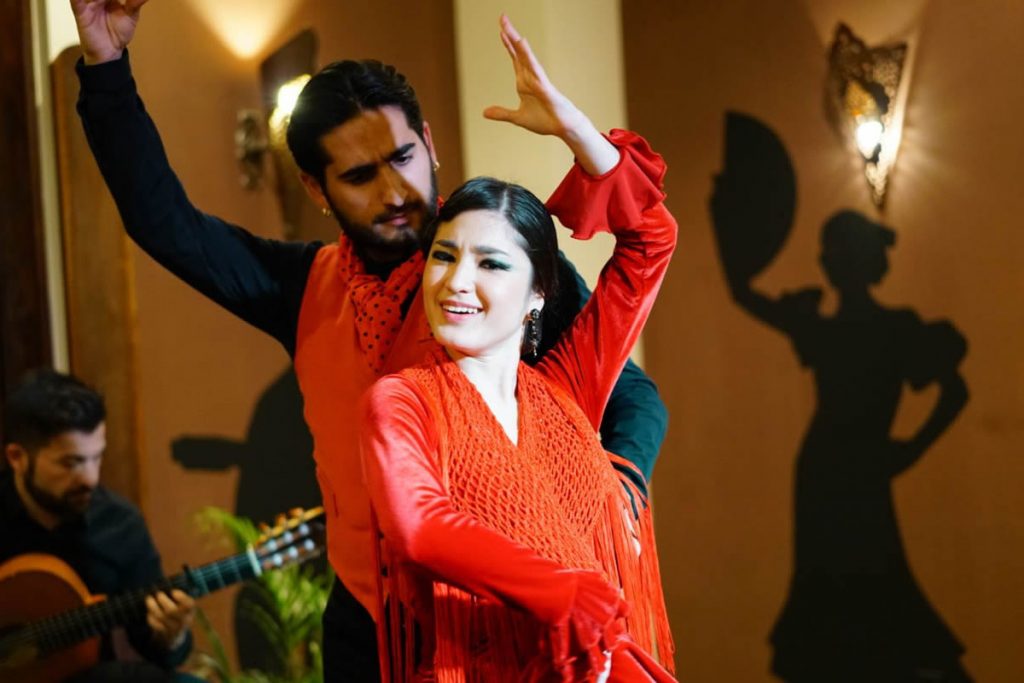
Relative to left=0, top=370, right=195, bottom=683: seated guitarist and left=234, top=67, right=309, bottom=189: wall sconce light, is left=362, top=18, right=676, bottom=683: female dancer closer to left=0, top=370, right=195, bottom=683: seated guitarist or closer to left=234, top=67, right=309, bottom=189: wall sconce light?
left=0, top=370, right=195, bottom=683: seated guitarist

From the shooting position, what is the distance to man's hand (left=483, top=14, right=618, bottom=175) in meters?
1.14

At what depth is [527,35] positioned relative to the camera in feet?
7.18

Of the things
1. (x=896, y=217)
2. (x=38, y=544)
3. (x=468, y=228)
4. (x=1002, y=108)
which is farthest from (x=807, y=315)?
(x=38, y=544)

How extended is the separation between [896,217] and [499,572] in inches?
73.7

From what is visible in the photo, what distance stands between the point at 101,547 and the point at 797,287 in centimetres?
176

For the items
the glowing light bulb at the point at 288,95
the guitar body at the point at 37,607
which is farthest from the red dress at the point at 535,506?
the glowing light bulb at the point at 288,95

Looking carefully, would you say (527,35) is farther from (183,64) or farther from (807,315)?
(183,64)

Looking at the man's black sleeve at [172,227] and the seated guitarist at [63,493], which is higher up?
the man's black sleeve at [172,227]

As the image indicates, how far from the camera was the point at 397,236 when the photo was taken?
133 centimetres

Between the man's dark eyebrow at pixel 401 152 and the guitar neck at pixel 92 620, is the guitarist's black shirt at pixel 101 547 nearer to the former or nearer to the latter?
the guitar neck at pixel 92 620

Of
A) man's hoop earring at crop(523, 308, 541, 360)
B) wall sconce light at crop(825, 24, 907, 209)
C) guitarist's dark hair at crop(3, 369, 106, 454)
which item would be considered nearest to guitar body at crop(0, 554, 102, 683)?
guitarist's dark hair at crop(3, 369, 106, 454)

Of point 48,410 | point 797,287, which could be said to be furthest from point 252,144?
point 797,287

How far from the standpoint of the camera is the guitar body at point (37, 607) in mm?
2324

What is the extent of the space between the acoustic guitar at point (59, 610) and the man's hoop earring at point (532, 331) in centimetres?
121
